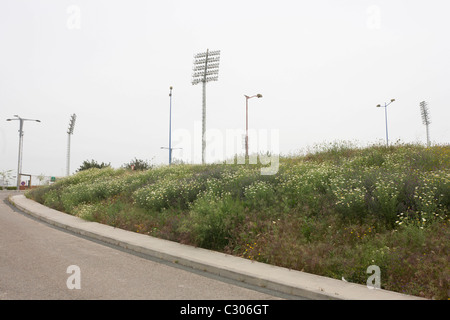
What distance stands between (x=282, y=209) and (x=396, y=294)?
Answer: 13.6ft

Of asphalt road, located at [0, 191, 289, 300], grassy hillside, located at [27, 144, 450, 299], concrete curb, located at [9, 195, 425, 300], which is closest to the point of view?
asphalt road, located at [0, 191, 289, 300]

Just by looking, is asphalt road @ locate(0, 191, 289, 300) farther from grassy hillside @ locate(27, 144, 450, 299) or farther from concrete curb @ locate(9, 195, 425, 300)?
grassy hillside @ locate(27, 144, 450, 299)

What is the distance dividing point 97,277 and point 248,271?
111 inches

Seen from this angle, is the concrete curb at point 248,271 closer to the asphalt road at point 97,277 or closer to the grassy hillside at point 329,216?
the asphalt road at point 97,277

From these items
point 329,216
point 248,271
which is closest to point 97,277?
point 248,271

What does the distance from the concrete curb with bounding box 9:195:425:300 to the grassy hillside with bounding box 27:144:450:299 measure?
0.39 m

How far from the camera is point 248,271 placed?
640cm

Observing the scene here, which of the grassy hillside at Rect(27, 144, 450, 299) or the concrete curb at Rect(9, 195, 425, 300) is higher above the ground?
the grassy hillside at Rect(27, 144, 450, 299)

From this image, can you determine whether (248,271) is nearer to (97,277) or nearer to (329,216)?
(97,277)

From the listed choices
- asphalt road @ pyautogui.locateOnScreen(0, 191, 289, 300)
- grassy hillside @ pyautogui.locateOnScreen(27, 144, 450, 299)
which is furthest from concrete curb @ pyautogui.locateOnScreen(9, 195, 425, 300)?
grassy hillside @ pyautogui.locateOnScreen(27, 144, 450, 299)

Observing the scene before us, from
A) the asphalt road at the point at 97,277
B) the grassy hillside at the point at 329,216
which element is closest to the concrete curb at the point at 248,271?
the asphalt road at the point at 97,277

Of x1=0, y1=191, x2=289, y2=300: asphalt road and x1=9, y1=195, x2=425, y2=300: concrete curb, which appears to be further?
x1=9, y1=195, x2=425, y2=300: concrete curb

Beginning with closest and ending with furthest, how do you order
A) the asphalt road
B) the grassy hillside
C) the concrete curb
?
the asphalt road → the concrete curb → the grassy hillside

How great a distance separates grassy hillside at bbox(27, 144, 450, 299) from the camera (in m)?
6.23
